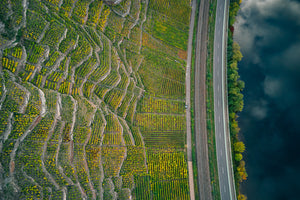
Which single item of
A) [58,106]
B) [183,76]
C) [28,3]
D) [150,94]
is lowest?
[58,106]

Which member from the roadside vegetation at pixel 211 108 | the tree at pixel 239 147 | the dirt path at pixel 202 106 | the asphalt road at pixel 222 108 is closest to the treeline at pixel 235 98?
the tree at pixel 239 147

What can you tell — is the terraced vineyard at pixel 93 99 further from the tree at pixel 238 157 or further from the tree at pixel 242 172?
the tree at pixel 242 172

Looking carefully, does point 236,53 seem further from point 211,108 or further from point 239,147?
point 239,147

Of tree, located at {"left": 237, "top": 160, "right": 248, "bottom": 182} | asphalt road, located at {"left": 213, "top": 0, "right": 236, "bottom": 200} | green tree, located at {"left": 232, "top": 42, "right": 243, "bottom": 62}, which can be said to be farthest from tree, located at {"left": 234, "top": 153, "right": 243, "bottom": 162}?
green tree, located at {"left": 232, "top": 42, "right": 243, "bottom": 62}

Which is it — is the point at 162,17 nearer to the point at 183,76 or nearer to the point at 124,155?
the point at 183,76

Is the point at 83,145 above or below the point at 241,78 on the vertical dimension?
below

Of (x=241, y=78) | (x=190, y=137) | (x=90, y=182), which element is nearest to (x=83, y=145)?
(x=90, y=182)

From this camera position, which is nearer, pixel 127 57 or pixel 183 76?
pixel 127 57
